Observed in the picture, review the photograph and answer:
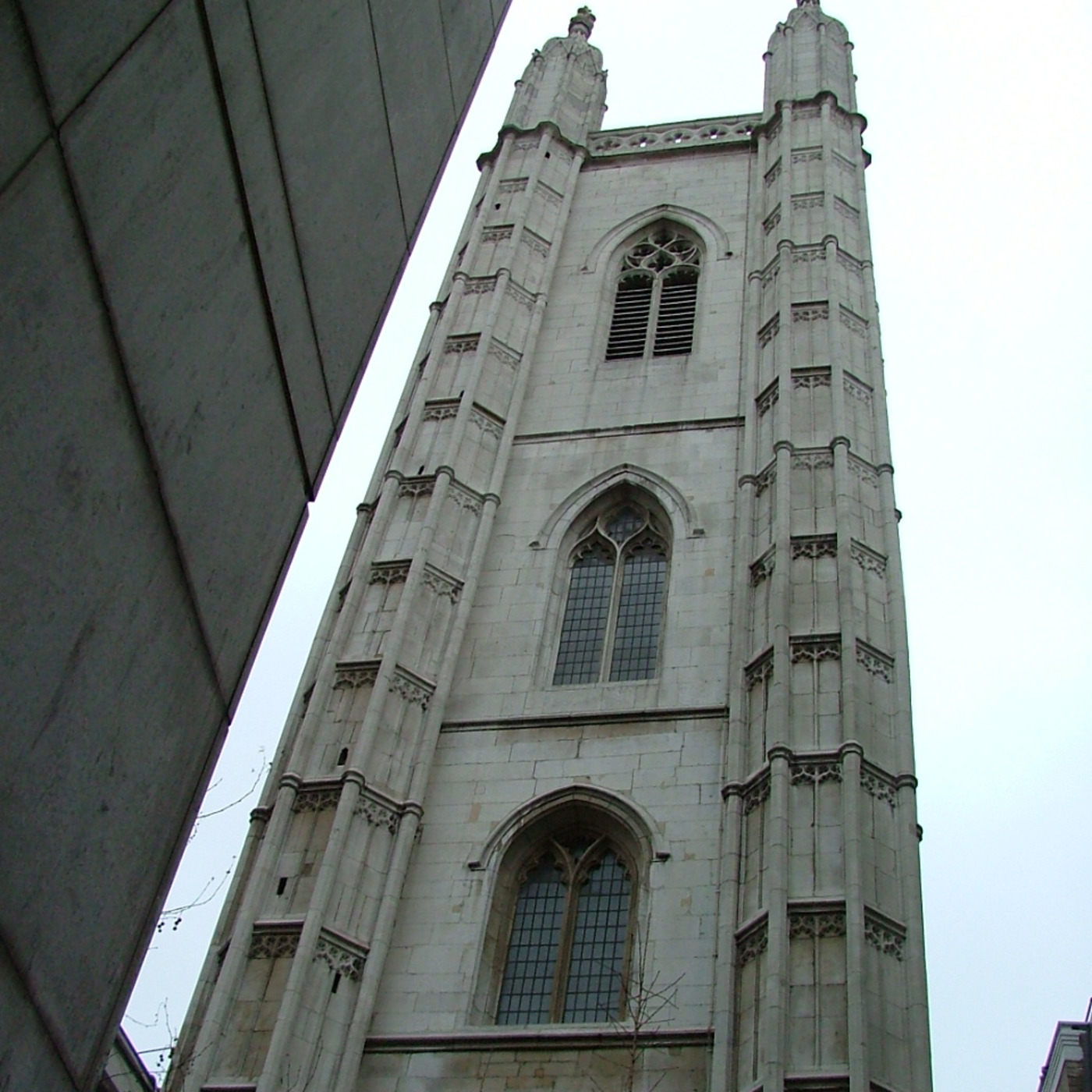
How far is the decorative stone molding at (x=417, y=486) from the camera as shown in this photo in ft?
70.7

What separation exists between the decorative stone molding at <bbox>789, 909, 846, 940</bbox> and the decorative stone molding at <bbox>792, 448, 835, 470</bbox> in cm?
795

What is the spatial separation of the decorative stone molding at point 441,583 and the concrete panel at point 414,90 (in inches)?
578

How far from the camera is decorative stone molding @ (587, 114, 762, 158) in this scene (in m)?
32.3

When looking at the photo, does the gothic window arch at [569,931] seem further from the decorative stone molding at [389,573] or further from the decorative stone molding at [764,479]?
the decorative stone molding at [764,479]

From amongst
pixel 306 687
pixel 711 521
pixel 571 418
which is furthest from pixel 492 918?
pixel 571 418

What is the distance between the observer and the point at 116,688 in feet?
10.3

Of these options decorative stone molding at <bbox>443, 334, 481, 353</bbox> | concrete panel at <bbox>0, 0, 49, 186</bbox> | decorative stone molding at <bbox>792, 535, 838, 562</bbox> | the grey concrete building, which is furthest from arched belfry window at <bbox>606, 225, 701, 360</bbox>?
concrete panel at <bbox>0, 0, 49, 186</bbox>

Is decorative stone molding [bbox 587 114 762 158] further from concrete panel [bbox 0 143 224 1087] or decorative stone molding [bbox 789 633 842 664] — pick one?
concrete panel [bbox 0 143 224 1087]

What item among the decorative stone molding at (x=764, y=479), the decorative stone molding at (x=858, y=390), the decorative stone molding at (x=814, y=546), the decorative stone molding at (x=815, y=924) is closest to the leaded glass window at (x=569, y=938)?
the decorative stone molding at (x=815, y=924)

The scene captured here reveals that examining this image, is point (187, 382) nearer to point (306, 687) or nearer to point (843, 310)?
point (306, 687)

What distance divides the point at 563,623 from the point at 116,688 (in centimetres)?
1705

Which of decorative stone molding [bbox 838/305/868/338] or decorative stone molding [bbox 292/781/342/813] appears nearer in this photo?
decorative stone molding [bbox 292/781/342/813]

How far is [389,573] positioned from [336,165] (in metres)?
15.9

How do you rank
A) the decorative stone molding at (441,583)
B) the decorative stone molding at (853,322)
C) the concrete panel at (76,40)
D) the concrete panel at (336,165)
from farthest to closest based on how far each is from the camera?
1. the decorative stone molding at (853,322)
2. the decorative stone molding at (441,583)
3. the concrete panel at (336,165)
4. the concrete panel at (76,40)
